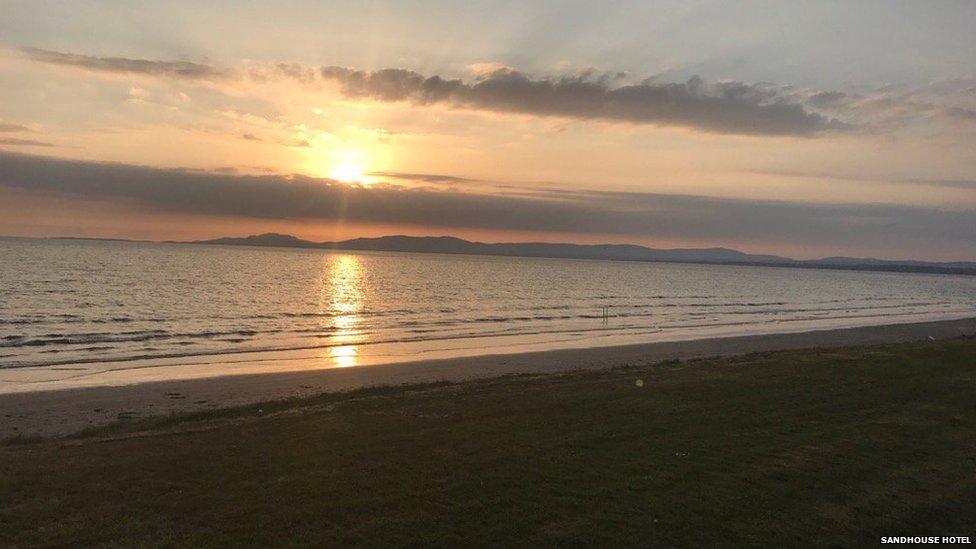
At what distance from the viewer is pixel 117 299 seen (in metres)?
50.4

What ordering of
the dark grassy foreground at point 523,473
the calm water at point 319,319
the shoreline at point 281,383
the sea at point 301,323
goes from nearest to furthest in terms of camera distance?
the dark grassy foreground at point 523,473, the shoreline at point 281,383, the sea at point 301,323, the calm water at point 319,319

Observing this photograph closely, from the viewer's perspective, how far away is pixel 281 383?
20.5 m

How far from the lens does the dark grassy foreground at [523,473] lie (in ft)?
23.7

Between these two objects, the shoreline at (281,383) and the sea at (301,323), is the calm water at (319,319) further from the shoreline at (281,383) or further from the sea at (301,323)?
the shoreline at (281,383)

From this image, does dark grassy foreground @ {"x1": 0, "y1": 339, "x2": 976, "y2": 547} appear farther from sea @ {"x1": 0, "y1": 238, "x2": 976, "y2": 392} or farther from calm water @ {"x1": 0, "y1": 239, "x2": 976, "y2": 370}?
calm water @ {"x1": 0, "y1": 239, "x2": 976, "y2": 370}

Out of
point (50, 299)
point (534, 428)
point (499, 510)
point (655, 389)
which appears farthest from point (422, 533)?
point (50, 299)

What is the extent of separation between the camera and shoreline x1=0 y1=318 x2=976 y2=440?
15.4 meters

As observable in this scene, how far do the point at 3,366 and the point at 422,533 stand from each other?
74.5 ft

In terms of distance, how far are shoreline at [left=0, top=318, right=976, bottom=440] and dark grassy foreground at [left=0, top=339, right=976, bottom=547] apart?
9.85 feet

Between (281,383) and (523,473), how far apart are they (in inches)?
526

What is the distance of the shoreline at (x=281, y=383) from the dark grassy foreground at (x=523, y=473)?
9.85 ft

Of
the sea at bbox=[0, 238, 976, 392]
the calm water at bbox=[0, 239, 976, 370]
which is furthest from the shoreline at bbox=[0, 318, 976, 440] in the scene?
the calm water at bbox=[0, 239, 976, 370]

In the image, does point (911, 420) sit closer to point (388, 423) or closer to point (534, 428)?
point (534, 428)

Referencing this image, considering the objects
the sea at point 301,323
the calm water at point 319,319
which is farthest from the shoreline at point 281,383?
the calm water at point 319,319
